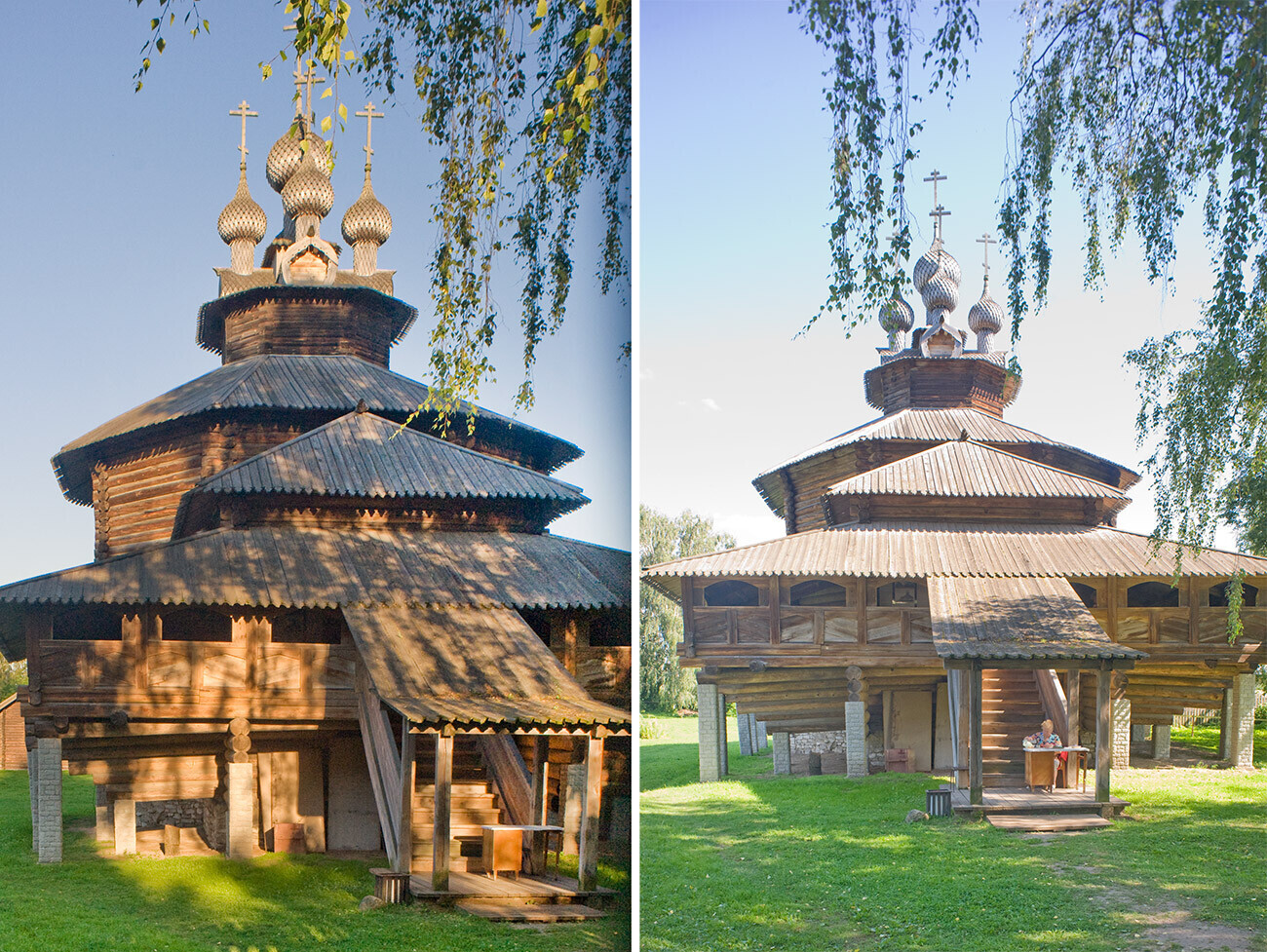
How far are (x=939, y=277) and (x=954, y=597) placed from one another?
1384 millimetres

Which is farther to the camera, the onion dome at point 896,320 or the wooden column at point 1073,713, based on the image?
the wooden column at point 1073,713

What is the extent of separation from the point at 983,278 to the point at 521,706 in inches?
94.0

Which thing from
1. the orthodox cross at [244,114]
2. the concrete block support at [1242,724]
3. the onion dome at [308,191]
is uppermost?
the orthodox cross at [244,114]

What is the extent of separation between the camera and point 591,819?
4.12 meters

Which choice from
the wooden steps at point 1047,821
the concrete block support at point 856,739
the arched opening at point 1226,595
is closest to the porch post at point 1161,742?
the wooden steps at point 1047,821

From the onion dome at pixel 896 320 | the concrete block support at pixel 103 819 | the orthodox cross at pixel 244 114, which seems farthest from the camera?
the onion dome at pixel 896 320

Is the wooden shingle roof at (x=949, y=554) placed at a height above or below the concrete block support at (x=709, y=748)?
above

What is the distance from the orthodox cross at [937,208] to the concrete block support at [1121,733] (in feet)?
6.46

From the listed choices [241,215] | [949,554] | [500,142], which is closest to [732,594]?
[949,554]

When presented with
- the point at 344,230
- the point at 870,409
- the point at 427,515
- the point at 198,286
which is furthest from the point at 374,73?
the point at 870,409

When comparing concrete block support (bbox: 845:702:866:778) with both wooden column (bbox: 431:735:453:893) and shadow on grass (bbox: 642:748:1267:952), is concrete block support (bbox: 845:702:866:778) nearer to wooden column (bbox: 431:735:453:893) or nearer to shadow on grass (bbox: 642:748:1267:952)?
shadow on grass (bbox: 642:748:1267:952)

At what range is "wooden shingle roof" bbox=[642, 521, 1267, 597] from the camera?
14.3 ft

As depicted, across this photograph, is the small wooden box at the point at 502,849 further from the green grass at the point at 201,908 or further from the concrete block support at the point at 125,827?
the concrete block support at the point at 125,827

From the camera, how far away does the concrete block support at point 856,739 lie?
4996 mm
